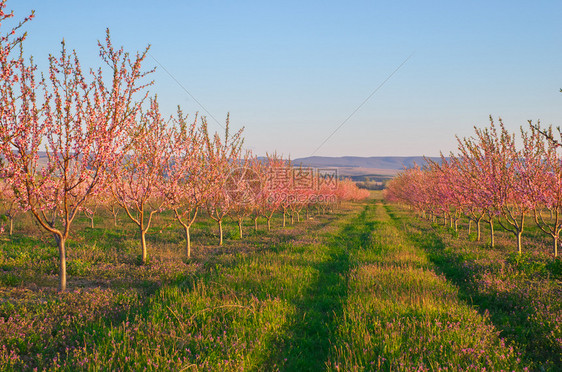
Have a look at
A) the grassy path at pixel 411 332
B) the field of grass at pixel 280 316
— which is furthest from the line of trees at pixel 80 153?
the grassy path at pixel 411 332

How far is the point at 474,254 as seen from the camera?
12.5 meters

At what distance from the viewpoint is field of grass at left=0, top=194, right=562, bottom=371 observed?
4.57 metres

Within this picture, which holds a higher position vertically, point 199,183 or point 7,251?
point 199,183

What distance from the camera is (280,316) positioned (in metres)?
6.10

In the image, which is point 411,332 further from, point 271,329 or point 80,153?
point 80,153

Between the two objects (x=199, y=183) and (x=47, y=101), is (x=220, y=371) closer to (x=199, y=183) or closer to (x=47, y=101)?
(x=47, y=101)

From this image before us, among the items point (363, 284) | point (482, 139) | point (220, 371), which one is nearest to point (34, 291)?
point (220, 371)

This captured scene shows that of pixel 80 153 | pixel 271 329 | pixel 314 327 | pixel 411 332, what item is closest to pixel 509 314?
pixel 411 332

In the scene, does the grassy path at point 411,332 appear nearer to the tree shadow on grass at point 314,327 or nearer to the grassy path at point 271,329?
the grassy path at point 271,329

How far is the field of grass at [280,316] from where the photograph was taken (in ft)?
15.0

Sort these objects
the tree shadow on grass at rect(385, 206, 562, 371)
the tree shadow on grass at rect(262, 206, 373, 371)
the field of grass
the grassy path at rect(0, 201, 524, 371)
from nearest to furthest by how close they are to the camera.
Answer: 1. the grassy path at rect(0, 201, 524, 371)
2. the field of grass
3. the tree shadow on grass at rect(262, 206, 373, 371)
4. the tree shadow on grass at rect(385, 206, 562, 371)

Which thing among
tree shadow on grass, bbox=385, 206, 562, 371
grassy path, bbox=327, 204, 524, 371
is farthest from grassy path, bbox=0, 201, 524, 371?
tree shadow on grass, bbox=385, 206, 562, 371

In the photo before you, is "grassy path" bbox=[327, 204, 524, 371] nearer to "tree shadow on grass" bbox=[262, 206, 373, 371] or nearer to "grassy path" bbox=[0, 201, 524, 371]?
"grassy path" bbox=[0, 201, 524, 371]

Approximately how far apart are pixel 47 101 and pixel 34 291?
481 centimetres
